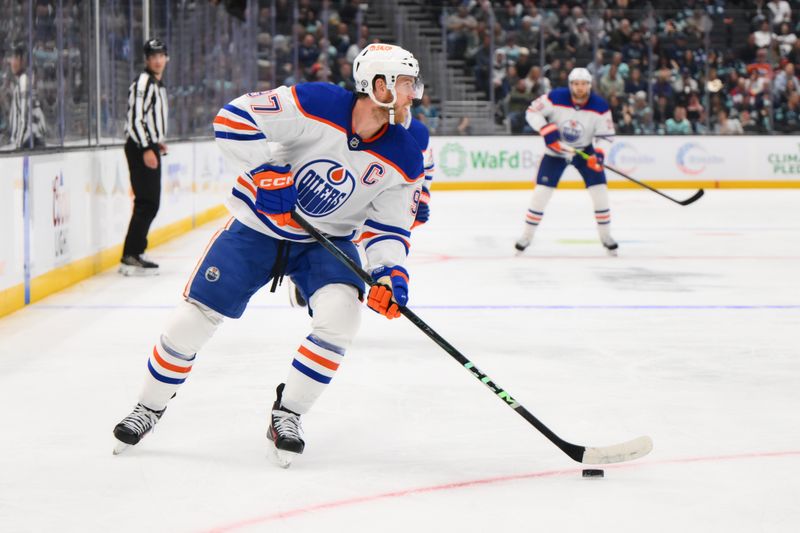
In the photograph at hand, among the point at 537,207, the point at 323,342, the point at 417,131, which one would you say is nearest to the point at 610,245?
the point at 537,207

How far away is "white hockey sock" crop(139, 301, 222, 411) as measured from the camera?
9.53 feet

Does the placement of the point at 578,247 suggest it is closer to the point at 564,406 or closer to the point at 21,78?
the point at 21,78

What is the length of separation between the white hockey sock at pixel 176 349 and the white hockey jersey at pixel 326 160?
0.26 meters

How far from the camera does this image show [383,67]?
280 cm

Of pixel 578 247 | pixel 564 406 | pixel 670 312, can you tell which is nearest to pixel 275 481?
pixel 564 406

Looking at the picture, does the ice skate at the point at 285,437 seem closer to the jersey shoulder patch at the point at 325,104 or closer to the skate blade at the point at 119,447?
the skate blade at the point at 119,447

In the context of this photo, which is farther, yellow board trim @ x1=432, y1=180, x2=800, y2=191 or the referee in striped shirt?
yellow board trim @ x1=432, y1=180, x2=800, y2=191

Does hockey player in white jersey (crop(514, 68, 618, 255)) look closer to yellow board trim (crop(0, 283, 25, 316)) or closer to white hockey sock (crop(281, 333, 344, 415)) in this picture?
yellow board trim (crop(0, 283, 25, 316))

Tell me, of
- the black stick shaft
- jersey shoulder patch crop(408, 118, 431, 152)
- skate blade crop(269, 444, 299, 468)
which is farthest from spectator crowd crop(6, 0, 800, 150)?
skate blade crop(269, 444, 299, 468)

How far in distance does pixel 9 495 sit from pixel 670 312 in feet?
11.9

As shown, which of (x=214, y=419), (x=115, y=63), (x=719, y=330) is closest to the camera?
(x=214, y=419)

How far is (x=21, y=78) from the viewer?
5617 mm

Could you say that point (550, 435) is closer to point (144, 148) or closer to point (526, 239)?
point (144, 148)

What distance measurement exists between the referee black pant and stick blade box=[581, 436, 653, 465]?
4.37 meters
